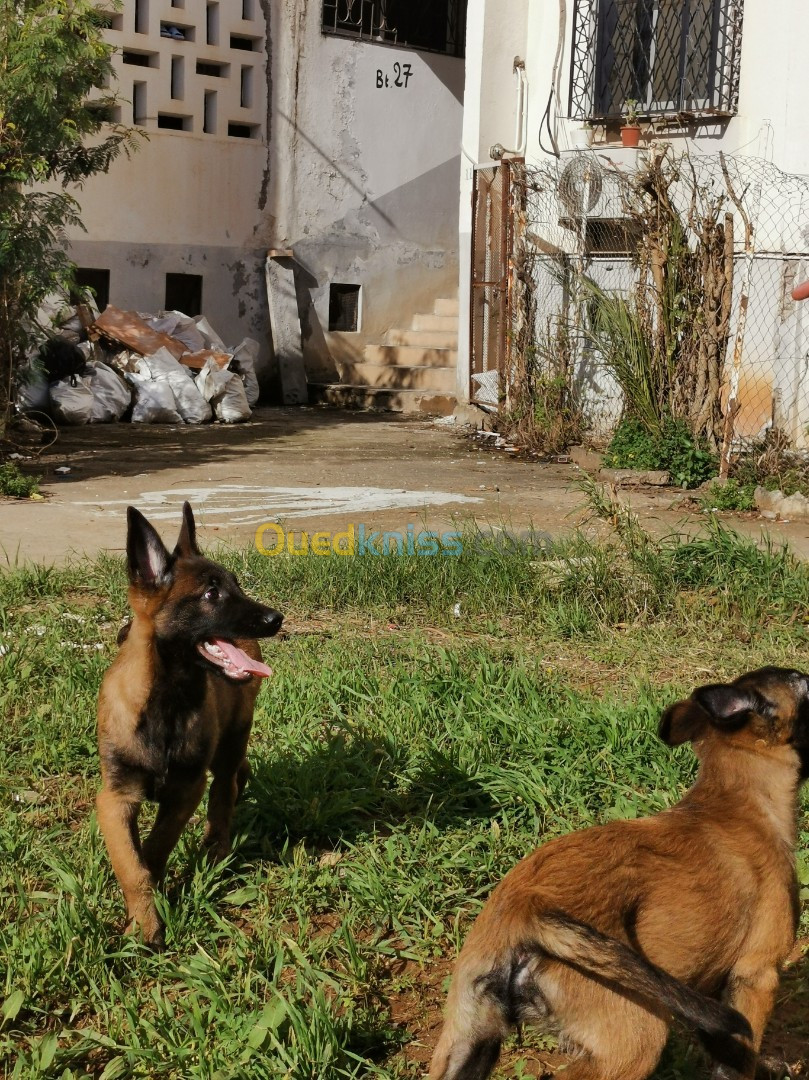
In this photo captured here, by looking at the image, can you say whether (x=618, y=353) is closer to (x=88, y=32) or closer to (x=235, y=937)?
(x=88, y=32)

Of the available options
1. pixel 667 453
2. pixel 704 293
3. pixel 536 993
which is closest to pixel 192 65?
pixel 704 293

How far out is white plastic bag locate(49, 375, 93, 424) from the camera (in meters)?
14.3

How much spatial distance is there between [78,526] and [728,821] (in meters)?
6.72

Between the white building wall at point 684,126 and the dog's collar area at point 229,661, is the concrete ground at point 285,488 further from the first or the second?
the dog's collar area at point 229,661

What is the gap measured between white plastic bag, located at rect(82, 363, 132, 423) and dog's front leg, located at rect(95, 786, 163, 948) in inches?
467

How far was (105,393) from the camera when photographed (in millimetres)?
14852

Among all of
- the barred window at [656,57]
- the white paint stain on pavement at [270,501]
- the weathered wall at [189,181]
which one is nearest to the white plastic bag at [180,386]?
the weathered wall at [189,181]

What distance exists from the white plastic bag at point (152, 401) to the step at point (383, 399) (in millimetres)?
3163

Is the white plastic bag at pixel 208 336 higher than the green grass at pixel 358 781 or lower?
higher

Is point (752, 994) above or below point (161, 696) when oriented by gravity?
below

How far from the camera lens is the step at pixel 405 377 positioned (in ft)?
58.9

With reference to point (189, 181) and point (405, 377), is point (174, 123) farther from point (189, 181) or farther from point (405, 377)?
point (405, 377)

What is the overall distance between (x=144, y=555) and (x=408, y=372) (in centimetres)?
1485

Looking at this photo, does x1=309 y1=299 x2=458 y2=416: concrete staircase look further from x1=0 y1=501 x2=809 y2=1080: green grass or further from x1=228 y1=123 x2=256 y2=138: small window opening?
x1=0 y1=501 x2=809 y2=1080: green grass
